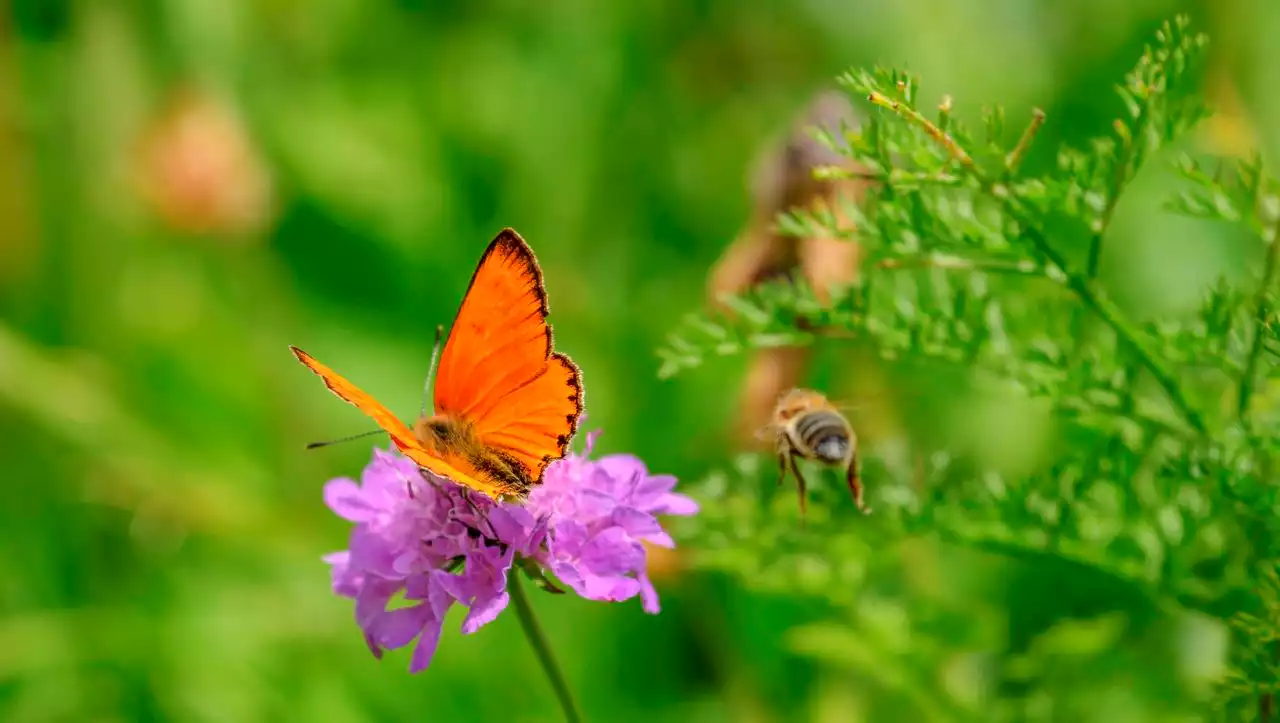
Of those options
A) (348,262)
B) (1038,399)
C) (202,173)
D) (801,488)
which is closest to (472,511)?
(801,488)

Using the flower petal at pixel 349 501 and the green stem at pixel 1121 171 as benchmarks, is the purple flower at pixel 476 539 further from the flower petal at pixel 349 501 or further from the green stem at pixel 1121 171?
the green stem at pixel 1121 171

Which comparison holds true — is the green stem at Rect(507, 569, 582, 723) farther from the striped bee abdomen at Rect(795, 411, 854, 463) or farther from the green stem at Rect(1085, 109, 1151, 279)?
the green stem at Rect(1085, 109, 1151, 279)

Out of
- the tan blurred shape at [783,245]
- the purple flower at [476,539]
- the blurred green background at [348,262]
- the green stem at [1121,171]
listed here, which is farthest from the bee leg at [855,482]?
the blurred green background at [348,262]

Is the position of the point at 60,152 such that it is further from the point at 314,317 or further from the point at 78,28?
the point at 314,317

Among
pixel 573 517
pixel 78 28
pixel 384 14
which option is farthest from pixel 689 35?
pixel 573 517

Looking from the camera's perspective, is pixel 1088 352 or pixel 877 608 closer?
pixel 1088 352

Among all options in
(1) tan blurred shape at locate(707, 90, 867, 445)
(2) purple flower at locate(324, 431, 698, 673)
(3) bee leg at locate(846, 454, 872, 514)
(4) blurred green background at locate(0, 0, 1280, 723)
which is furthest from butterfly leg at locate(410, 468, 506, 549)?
(4) blurred green background at locate(0, 0, 1280, 723)

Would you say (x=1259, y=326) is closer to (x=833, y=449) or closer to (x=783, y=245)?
(x=833, y=449)
